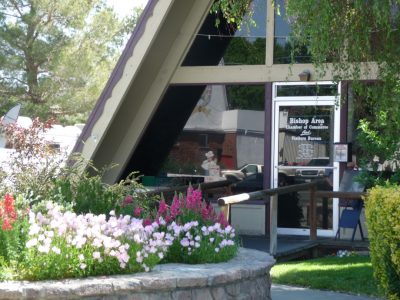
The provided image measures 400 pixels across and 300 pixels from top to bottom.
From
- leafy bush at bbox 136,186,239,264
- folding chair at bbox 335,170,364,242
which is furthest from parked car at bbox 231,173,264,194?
leafy bush at bbox 136,186,239,264

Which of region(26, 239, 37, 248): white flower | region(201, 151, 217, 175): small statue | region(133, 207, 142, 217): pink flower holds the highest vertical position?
region(201, 151, 217, 175): small statue

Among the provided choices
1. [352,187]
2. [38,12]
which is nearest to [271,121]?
[352,187]

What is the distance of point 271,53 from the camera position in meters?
14.2

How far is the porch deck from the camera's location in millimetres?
12266

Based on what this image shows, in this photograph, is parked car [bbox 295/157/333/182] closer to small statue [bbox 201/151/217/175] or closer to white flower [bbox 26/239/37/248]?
small statue [bbox 201/151/217/175]

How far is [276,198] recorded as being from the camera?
1188 centimetres

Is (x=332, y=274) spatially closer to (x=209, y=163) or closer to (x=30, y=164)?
(x=30, y=164)

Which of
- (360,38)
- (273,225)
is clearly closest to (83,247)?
(360,38)

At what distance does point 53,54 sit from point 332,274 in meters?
21.2

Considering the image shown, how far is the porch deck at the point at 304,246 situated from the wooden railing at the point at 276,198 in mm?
209

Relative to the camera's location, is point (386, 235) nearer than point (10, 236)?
No

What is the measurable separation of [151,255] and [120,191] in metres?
2.34

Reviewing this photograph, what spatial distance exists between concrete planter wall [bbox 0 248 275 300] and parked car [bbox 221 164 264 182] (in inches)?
254

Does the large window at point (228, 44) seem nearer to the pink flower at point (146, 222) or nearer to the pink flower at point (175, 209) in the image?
the pink flower at point (175, 209)
